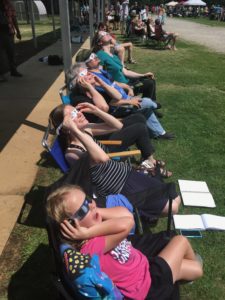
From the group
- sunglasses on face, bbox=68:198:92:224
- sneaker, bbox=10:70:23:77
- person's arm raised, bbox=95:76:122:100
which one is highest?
sunglasses on face, bbox=68:198:92:224

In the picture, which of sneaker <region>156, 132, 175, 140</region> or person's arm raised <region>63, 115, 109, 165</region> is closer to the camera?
person's arm raised <region>63, 115, 109, 165</region>

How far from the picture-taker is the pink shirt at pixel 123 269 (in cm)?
194

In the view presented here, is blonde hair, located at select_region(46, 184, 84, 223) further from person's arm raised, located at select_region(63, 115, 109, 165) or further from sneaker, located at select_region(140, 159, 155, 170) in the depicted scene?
sneaker, located at select_region(140, 159, 155, 170)

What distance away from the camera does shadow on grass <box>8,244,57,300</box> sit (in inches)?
104

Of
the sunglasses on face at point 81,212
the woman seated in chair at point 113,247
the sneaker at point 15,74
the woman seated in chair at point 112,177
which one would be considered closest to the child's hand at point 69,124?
the woman seated in chair at point 112,177

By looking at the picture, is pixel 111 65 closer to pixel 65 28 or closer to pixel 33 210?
pixel 65 28

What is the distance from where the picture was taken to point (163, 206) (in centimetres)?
298

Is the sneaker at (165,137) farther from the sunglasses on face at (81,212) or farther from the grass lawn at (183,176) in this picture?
the sunglasses on face at (81,212)

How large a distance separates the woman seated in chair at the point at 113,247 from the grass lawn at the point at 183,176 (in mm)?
622

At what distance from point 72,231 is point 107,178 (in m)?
1.17

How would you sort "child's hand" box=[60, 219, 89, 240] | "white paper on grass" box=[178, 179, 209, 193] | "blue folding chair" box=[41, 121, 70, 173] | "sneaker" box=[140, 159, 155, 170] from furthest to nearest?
"sneaker" box=[140, 159, 155, 170], "white paper on grass" box=[178, 179, 209, 193], "blue folding chair" box=[41, 121, 70, 173], "child's hand" box=[60, 219, 89, 240]

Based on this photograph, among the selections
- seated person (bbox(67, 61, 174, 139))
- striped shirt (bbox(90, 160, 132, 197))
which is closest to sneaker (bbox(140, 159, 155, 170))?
seated person (bbox(67, 61, 174, 139))

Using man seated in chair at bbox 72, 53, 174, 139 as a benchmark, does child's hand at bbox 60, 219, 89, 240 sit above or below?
above

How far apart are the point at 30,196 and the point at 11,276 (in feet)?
Answer: 3.80
